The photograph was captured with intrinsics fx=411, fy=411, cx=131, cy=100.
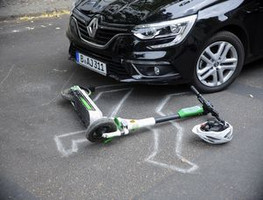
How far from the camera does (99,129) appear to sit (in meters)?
3.71

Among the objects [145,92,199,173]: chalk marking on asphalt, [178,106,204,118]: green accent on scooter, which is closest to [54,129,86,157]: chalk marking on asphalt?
[145,92,199,173]: chalk marking on asphalt

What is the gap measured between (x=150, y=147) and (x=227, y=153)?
0.69 metres

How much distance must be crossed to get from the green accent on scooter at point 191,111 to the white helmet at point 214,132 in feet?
1.15

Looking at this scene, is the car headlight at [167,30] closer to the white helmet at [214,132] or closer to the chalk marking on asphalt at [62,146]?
the white helmet at [214,132]

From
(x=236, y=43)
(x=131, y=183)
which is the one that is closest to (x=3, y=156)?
(x=131, y=183)

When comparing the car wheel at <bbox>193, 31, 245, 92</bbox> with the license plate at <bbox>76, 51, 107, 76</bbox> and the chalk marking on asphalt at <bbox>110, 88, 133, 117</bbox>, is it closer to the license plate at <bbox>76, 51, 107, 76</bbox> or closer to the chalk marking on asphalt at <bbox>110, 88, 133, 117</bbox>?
the chalk marking on asphalt at <bbox>110, 88, 133, 117</bbox>

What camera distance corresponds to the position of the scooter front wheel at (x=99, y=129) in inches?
144

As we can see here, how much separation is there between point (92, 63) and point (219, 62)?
4.77 ft

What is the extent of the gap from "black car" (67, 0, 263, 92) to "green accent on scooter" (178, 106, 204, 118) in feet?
1.36

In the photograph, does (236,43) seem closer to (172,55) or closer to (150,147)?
(172,55)

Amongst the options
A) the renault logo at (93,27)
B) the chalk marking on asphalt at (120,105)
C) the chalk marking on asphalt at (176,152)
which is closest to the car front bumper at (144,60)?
the renault logo at (93,27)

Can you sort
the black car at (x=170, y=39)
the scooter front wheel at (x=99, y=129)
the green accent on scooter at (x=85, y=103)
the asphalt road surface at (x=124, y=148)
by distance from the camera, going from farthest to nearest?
the black car at (x=170, y=39) < the green accent on scooter at (x=85, y=103) < the scooter front wheel at (x=99, y=129) < the asphalt road surface at (x=124, y=148)

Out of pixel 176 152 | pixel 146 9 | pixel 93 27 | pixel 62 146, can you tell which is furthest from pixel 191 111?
pixel 93 27

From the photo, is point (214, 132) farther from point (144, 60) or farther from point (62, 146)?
point (62, 146)
